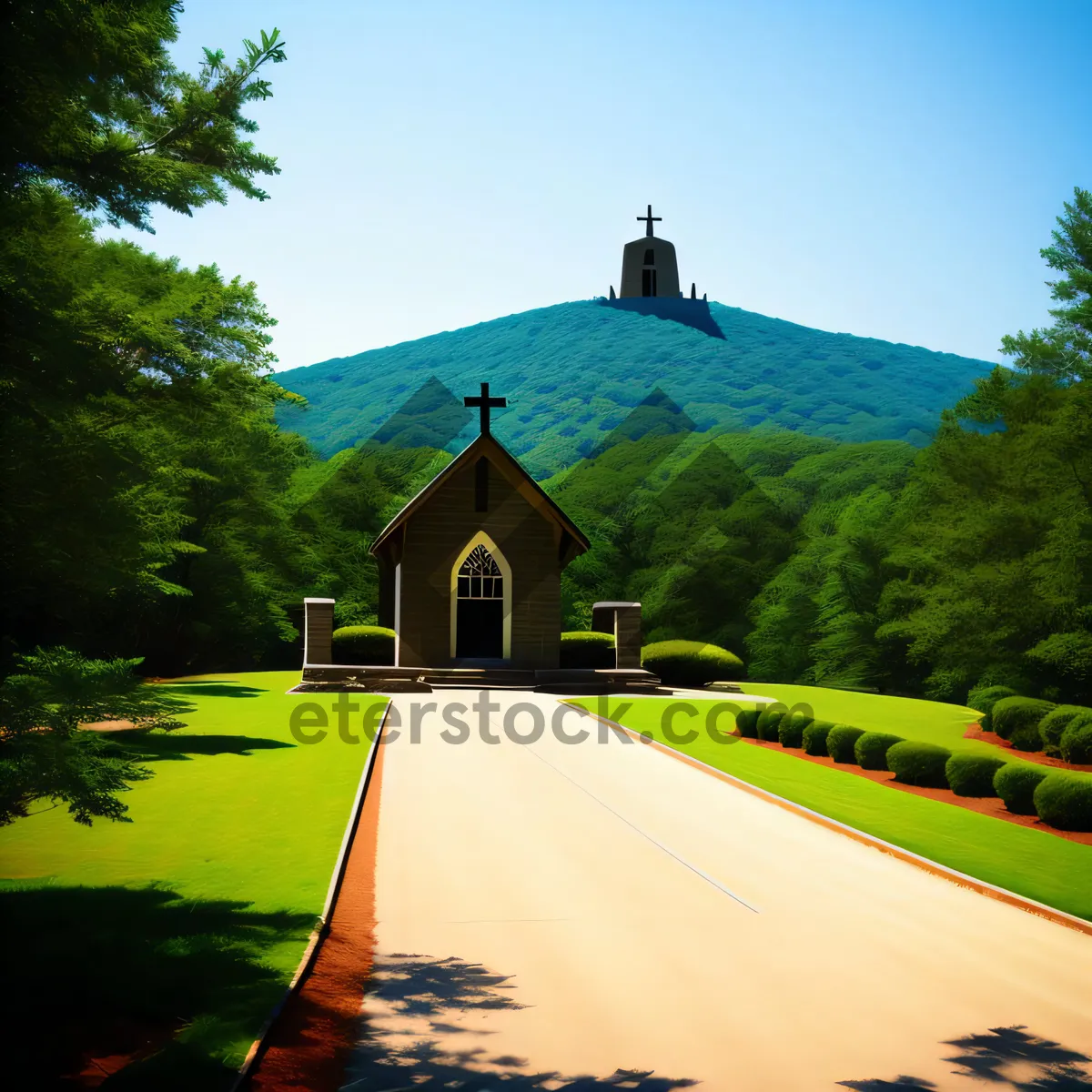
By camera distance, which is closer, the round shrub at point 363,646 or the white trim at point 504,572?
the white trim at point 504,572

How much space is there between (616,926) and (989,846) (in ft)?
19.1

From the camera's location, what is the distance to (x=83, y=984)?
6969mm

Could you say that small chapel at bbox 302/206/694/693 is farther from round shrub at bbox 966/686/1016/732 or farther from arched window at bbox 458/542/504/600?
round shrub at bbox 966/686/1016/732

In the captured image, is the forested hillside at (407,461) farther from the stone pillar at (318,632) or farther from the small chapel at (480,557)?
the small chapel at (480,557)

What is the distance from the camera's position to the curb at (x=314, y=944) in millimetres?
5672

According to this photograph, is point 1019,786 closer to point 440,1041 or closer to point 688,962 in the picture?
point 688,962

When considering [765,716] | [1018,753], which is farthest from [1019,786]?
[1018,753]

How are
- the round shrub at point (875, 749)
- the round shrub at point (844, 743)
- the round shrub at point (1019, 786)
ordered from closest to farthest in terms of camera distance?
the round shrub at point (1019, 786) < the round shrub at point (875, 749) < the round shrub at point (844, 743)

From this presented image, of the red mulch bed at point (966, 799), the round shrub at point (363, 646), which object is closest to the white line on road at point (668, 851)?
the red mulch bed at point (966, 799)

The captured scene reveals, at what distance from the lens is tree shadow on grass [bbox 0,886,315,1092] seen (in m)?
5.67

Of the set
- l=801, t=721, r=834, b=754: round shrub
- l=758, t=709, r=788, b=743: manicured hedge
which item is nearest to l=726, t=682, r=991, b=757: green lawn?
l=758, t=709, r=788, b=743: manicured hedge

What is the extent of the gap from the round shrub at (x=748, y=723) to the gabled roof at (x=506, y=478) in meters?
10.4

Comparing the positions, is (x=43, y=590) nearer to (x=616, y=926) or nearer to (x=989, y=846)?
(x=616, y=926)

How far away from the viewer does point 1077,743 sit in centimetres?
1928
